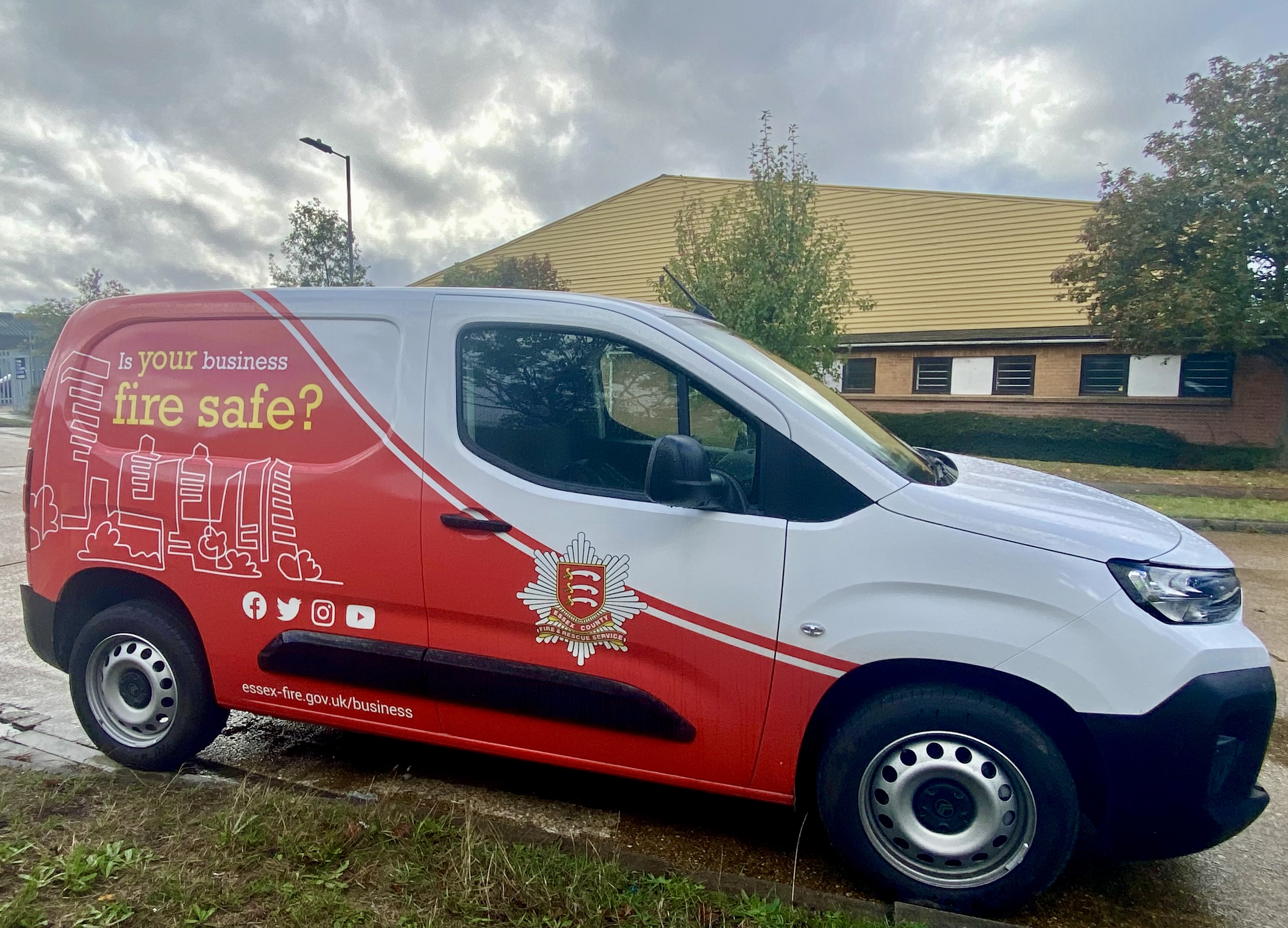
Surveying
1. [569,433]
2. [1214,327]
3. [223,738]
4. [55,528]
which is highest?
[1214,327]

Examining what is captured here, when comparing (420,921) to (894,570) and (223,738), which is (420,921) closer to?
(894,570)

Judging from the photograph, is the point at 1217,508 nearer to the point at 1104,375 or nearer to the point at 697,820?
the point at 1104,375

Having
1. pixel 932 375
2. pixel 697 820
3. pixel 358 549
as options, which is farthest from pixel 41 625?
pixel 932 375

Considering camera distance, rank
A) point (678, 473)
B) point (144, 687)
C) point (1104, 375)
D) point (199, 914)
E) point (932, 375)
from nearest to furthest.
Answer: point (199, 914) → point (678, 473) → point (144, 687) → point (1104, 375) → point (932, 375)

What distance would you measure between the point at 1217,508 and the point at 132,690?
1364 cm

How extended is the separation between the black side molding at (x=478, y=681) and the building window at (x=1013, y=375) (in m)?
20.5

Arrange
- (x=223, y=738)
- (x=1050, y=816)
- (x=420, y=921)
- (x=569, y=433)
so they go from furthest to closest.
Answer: (x=223, y=738), (x=569, y=433), (x=1050, y=816), (x=420, y=921)

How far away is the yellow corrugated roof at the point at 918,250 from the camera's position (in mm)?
21125

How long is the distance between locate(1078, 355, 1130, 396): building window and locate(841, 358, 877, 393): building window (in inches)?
202

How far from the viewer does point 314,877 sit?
7.96 feet

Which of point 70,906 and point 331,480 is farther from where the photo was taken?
point 331,480

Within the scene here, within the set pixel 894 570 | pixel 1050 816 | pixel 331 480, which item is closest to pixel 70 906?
pixel 331 480

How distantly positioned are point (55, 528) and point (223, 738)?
48.3 inches

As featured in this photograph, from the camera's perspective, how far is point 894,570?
2.47 m
